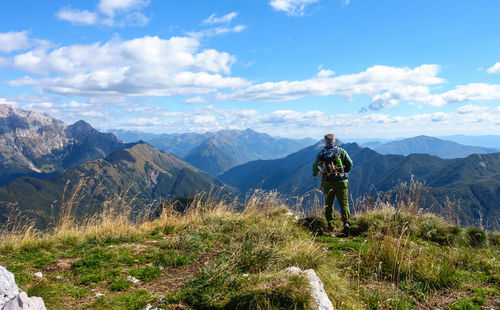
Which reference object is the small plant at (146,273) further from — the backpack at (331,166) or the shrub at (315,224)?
the backpack at (331,166)

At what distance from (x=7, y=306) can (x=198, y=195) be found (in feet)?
26.8

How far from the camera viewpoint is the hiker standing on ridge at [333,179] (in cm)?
975

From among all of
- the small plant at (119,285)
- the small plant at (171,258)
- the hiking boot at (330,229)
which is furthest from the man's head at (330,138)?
the small plant at (119,285)

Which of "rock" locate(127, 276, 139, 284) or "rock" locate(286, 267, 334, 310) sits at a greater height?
"rock" locate(286, 267, 334, 310)

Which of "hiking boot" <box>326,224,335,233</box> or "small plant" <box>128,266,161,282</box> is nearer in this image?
"small plant" <box>128,266,161,282</box>

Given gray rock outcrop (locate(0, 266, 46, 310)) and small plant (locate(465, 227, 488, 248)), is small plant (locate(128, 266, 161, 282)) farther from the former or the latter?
small plant (locate(465, 227, 488, 248))

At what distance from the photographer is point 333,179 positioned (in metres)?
9.88

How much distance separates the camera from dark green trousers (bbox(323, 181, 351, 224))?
9680mm

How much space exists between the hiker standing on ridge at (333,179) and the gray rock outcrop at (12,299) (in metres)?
8.56

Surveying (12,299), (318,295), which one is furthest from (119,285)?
(318,295)

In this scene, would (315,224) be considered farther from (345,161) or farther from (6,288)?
(6,288)

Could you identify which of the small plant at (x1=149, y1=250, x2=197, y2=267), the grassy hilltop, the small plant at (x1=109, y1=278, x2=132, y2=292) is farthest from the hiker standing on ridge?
the small plant at (x1=109, y1=278, x2=132, y2=292)

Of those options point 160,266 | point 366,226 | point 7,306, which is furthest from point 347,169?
point 7,306

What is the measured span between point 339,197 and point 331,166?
1184 millimetres
